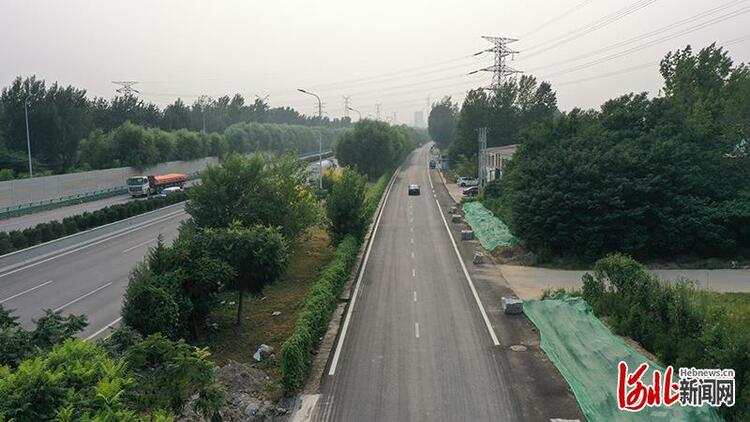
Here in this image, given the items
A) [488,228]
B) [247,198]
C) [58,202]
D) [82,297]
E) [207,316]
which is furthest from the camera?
[58,202]

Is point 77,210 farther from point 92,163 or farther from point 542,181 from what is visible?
point 542,181

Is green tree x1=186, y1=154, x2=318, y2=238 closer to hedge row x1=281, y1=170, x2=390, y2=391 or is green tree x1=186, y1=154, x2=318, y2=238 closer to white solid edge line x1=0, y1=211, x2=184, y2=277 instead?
hedge row x1=281, y1=170, x2=390, y2=391

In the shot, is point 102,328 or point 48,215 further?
point 48,215

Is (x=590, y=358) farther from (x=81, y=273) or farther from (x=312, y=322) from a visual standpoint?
(x=81, y=273)

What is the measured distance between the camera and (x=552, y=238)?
29.3 metres

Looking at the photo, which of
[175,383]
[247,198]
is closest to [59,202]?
[247,198]

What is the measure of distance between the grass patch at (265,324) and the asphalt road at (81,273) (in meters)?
3.92

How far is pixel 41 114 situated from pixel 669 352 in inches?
2663

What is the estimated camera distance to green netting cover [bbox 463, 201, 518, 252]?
32.7 metres

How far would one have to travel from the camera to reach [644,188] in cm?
2836

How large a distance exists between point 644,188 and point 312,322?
775 inches

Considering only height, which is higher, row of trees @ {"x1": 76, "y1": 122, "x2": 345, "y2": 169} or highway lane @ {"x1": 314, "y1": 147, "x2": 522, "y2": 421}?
row of trees @ {"x1": 76, "y1": 122, "x2": 345, "y2": 169}

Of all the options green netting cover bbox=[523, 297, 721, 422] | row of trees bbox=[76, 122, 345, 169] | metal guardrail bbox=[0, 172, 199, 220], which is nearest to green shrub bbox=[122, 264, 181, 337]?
green netting cover bbox=[523, 297, 721, 422]

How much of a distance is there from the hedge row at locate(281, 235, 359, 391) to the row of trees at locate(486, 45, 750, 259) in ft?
37.0
